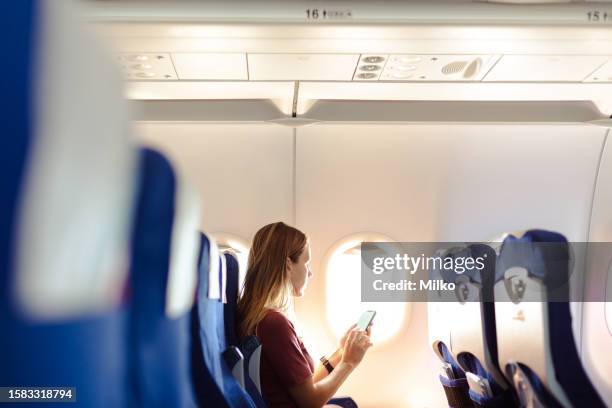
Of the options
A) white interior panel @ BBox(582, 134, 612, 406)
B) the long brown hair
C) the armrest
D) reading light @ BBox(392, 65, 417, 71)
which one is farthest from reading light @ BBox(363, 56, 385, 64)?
white interior panel @ BBox(582, 134, 612, 406)

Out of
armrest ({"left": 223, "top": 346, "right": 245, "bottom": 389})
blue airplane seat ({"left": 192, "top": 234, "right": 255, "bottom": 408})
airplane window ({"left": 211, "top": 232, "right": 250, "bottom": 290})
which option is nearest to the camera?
blue airplane seat ({"left": 192, "top": 234, "right": 255, "bottom": 408})

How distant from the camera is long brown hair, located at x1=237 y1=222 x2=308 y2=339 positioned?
313cm

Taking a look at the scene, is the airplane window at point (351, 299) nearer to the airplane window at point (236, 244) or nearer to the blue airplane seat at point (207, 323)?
the airplane window at point (236, 244)

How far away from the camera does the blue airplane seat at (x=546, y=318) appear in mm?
2035

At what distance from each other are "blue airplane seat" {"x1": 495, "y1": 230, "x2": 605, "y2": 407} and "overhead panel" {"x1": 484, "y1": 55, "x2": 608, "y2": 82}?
156 centimetres

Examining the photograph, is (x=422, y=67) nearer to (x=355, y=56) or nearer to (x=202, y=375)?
(x=355, y=56)

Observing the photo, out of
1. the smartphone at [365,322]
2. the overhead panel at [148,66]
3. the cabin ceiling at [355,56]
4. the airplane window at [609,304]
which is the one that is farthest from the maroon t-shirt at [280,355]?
the airplane window at [609,304]

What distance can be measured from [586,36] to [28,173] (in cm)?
327

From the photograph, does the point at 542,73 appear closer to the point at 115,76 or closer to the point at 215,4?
the point at 215,4

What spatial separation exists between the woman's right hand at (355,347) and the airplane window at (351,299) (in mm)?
1616

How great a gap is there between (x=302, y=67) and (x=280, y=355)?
5.04 ft

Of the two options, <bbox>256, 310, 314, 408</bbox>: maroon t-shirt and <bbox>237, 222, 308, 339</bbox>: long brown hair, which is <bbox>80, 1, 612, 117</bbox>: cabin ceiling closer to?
<bbox>237, 222, 308, 339</bbox>: long brown hair

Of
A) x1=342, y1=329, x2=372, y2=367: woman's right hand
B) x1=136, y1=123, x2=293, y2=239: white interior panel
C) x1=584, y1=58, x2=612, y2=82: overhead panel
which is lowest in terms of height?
x1=342, y1=329, x2=372, y2=367: woman's right hand

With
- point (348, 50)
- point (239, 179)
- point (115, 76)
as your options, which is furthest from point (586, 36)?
point (115, 76)
